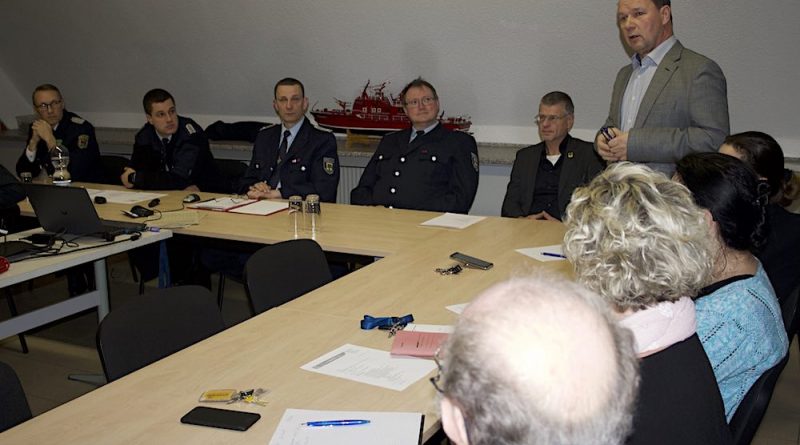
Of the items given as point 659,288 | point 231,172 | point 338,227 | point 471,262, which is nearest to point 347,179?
point 231,172

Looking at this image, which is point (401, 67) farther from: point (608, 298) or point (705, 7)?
point (608, 298)

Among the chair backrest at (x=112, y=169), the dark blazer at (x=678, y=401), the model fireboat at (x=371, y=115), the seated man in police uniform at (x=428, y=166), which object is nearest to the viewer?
the dark blazer at (x=678, y=401)

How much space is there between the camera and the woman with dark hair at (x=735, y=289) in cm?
177

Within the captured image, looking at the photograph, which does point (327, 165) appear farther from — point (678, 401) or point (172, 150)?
point (678, 401)

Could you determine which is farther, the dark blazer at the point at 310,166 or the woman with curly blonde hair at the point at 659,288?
the dark blazer at the point at 310,166

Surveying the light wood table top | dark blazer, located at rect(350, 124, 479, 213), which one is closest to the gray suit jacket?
the light wood table top

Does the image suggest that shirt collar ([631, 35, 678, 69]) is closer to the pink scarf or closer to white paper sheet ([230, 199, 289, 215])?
white paper sheet ([230, 199, 289, 215])

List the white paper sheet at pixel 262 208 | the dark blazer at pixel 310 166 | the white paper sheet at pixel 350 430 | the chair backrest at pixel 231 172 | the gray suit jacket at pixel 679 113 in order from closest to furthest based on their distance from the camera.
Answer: the white paper sheet at pixel 350 430
the gray suit jacket at pixel 679 113
the white paper sheet at pixel 262 208
the dark blazer at pixel 310 166
the chair backrest at pixel 231 172

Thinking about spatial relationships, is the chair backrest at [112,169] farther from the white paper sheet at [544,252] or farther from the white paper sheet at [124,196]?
the white paper sheet at [544,252]

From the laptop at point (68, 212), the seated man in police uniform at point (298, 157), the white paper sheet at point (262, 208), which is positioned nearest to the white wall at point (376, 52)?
the seated man in police uniform at point (298, 157)

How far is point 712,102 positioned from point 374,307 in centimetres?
179

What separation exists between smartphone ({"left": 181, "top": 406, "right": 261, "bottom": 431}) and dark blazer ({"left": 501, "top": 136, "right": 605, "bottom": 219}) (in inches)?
111

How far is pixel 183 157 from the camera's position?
488cm

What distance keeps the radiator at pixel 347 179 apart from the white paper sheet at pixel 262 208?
6.47 ft
